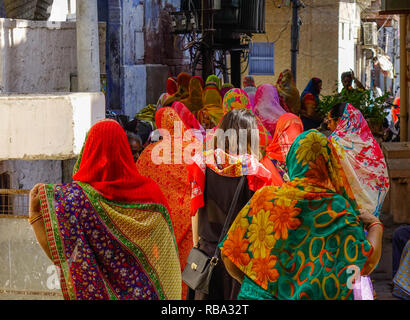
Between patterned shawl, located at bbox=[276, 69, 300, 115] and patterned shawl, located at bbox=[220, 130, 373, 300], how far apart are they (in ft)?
26.7

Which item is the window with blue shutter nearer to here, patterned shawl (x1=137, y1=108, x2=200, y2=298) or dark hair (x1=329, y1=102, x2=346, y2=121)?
dark hair (x1=329, y1=102, x2=346, y2=121)

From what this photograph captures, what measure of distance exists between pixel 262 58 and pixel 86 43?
56.6 ft

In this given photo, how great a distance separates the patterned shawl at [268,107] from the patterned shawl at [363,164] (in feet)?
10.5

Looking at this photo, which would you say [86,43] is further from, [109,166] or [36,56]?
[109,166]

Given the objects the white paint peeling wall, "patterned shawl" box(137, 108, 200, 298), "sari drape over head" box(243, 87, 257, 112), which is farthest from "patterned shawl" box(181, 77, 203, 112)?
the white paint peeling wall

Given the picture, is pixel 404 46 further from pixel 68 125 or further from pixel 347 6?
pixel 347 6

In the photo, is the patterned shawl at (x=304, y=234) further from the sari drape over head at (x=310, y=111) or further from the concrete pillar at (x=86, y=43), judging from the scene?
the sari drape over head at (x=310, y=111)

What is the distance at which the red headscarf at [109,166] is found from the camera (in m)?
4.15

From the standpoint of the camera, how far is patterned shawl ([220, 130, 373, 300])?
361 centimetres

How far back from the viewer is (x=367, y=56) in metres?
31.7

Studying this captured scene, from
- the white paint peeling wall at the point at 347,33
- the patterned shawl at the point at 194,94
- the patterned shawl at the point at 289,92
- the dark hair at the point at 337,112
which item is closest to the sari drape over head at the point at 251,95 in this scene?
the patterned shawl at the point at 289,92

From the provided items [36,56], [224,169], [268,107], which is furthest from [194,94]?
[224,169]

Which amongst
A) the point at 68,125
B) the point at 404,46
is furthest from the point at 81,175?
the point at 404,46

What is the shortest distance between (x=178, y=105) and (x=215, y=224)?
353 cm
